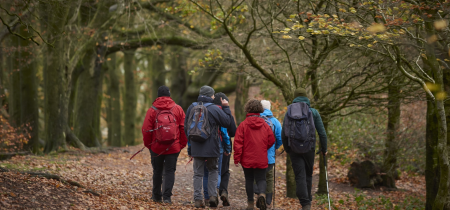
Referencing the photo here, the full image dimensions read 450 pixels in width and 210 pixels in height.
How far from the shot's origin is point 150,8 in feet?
49.9

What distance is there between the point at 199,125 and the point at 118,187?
309 centimetres

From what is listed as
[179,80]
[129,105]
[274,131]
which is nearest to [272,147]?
[274,131]

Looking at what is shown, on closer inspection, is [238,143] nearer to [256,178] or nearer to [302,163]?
[256,178]

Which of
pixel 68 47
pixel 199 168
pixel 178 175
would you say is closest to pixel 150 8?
pixel 68 47

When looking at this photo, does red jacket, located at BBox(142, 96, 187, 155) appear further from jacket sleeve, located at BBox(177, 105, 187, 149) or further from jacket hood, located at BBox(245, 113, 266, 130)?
jacket hood, located at BBox(245, 113, 266, 130)

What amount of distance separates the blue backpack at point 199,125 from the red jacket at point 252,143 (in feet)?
1.57

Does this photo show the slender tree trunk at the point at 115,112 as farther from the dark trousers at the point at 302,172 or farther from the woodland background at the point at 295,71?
the dark trousers at the point at 302,172

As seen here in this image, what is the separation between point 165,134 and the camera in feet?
20.1

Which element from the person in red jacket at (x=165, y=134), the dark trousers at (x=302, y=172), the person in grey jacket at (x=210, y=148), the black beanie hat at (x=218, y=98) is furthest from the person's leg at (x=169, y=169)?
the dark trousers at (x=302, y=172)

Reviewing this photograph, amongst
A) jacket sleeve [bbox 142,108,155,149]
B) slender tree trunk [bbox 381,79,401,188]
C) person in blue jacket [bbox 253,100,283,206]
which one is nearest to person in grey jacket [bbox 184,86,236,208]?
jacket sleeve [bbox 142,108,155,149]

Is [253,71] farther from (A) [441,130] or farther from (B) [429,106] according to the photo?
(A) [441,130]

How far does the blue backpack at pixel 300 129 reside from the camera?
5766mm

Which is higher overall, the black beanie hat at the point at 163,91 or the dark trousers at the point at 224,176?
the black beanie hat at the point at 163,91

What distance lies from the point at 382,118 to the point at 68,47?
10970 mm
